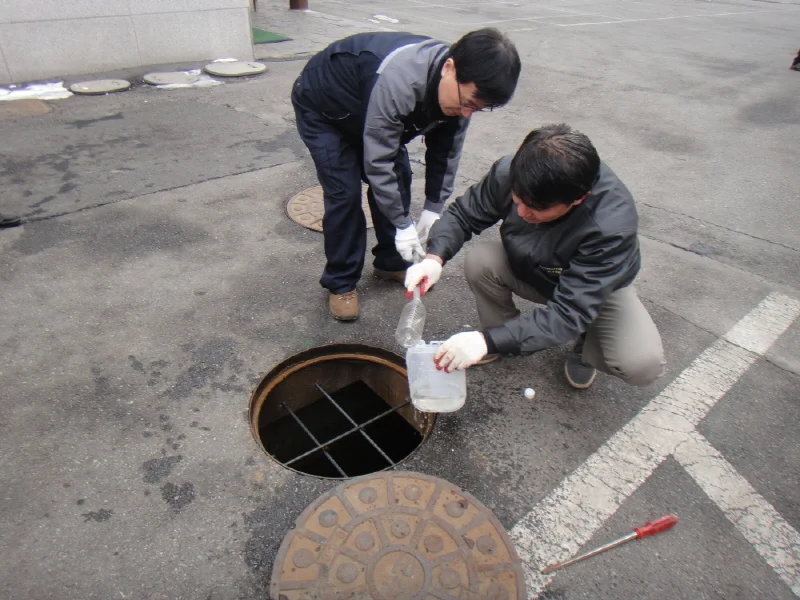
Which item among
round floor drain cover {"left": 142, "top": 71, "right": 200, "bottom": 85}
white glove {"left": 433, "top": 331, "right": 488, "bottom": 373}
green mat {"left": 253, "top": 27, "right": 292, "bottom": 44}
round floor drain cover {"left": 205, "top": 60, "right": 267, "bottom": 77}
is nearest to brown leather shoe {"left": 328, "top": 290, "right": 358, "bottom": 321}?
white glove {"left": 433, "top": 331, "right": 488, "bottom": 373}

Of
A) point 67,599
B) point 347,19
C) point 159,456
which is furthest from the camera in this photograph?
point 347,19

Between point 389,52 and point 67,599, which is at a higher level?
point 389,52

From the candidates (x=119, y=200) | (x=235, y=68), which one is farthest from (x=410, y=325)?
(x=235, y=68)

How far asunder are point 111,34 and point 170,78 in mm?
848

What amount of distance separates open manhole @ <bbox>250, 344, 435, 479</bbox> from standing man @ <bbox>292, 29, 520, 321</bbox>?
301mm

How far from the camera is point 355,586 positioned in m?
1.68

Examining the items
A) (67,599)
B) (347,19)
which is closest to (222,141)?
(67,599)

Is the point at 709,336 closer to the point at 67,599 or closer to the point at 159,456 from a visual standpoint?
the point at 159,456

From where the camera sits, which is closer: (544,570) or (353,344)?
(544,570)

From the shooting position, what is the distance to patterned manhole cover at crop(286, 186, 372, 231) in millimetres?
3680

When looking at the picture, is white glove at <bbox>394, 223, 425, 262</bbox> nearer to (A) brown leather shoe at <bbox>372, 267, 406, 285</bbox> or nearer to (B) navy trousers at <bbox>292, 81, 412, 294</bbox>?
(B) navy trousers at <bbox>292, 81, 412, 294</bbox>

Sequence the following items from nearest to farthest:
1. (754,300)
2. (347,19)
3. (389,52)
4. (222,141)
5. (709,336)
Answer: (389,52) → (709,336) → (754,300) → (222,141) → (347,19)

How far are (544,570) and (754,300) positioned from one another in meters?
2.36

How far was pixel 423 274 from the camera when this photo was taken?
2.31 metres
